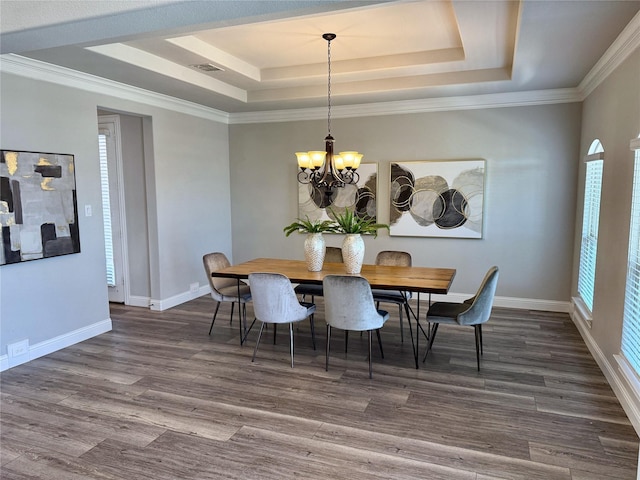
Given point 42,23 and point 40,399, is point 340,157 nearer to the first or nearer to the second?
point 42,23

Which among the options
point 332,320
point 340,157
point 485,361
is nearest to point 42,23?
point 340,157

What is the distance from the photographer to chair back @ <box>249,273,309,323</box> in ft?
11.8

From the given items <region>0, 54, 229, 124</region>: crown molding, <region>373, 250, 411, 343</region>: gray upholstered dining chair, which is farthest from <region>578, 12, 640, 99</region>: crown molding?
<region>0, 54, 229, 124</region>: crown molding

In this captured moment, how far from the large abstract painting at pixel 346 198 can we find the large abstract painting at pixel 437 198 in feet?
0.89

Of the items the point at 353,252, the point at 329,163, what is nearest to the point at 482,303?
the point at 353,252

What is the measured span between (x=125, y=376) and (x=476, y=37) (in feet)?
13.3

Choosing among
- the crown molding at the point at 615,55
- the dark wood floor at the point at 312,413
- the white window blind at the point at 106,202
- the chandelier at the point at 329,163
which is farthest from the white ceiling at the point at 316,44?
the dark wood floor at the point at 312,413

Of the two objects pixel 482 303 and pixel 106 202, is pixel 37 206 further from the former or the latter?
pixel 482 303

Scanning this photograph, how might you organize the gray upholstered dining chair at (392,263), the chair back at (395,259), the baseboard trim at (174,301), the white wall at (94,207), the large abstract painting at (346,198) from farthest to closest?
1. the large abstract painting at (346,198)
2. the baseboard trim at (174,301)
3. the chair back at (395,259)
4. the gray upholstered dining chair at (392,263)
5. the white wall at (94,207)

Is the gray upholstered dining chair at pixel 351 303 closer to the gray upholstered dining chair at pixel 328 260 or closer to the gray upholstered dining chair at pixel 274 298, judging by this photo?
the gray upholstered dining chair at pixel 274 298

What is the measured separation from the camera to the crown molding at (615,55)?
2943 millimetres

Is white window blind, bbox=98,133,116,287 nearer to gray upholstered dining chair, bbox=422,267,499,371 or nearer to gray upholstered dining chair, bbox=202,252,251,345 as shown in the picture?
gray upholstered dining chair, bbox=202,252,251,345

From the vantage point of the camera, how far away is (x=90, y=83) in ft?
14.3

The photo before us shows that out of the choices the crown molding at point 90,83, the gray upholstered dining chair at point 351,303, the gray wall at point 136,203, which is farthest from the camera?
the gray wall at point 136,203
